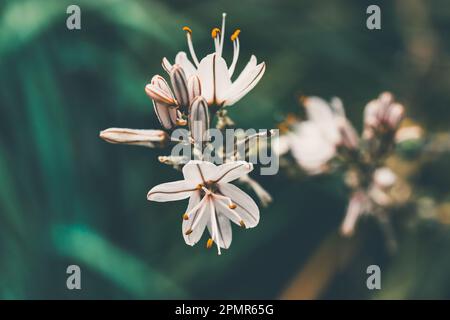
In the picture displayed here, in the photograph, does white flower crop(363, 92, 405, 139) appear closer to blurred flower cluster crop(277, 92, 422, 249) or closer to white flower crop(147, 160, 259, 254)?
blurred flower cluster crop(277, 92, 422, 249)

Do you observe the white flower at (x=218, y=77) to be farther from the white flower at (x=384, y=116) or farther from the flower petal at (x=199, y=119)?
the white flower at (x=384, y=116)

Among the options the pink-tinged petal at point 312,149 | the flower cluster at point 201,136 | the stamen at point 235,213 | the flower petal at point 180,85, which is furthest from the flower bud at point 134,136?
the pink-tinged petal at point 312,149

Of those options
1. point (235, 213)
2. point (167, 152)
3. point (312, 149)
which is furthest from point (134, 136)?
point (167, 152)

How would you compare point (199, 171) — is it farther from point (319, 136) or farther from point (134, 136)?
point (319, 136)

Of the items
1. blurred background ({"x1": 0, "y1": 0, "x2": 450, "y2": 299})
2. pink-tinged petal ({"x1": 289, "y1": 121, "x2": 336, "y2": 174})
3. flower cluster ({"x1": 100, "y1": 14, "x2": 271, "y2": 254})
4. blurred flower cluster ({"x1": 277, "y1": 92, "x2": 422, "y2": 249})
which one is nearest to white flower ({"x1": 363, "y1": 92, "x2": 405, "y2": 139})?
blurred flower cluster ({"x1": 277, "y1": 92, "x2": 422, "y2": 249})
